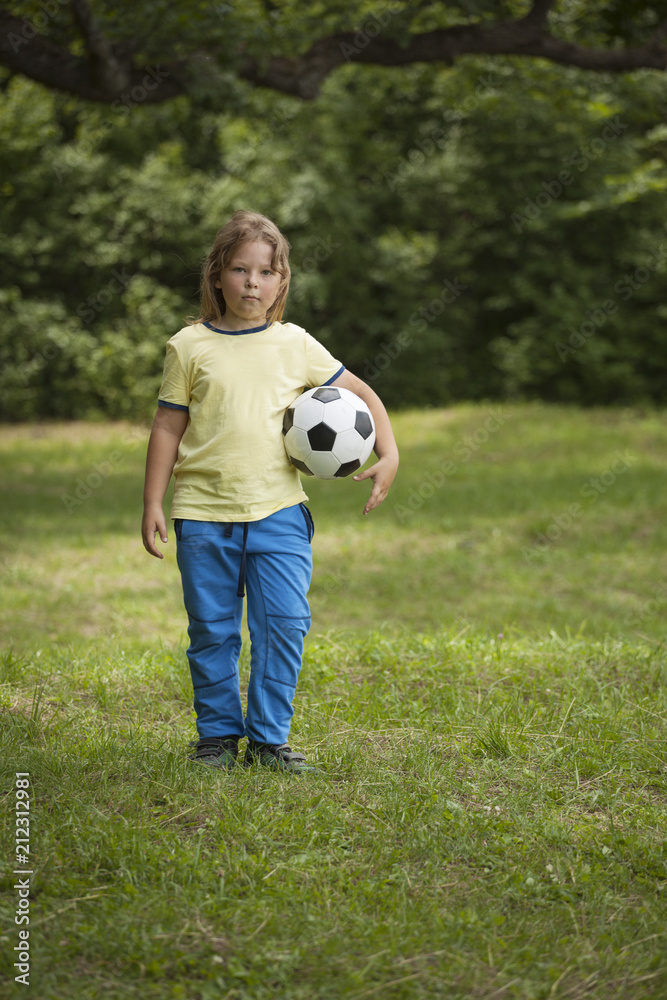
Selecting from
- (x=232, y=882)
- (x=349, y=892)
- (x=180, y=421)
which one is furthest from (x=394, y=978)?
(x=180, y=421)

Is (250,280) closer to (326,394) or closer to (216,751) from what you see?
(326,394)

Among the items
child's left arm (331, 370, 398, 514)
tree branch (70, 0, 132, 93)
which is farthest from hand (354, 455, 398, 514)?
tree branch (70, 0, 132, 93)

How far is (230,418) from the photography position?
2896 mm

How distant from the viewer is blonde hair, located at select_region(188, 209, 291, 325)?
2926mm

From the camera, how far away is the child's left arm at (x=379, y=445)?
3.03 metres

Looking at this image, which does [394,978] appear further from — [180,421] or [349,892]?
[180,421]

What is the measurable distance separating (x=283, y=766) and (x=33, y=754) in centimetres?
82

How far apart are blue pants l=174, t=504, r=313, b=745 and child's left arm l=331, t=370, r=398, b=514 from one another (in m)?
0.27

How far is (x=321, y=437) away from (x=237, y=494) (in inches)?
12.9

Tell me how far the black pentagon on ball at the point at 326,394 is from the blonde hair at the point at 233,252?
1.01 ft

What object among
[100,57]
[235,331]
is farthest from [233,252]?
[100,57]

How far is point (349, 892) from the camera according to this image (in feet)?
7.61

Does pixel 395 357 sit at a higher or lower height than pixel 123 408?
higher

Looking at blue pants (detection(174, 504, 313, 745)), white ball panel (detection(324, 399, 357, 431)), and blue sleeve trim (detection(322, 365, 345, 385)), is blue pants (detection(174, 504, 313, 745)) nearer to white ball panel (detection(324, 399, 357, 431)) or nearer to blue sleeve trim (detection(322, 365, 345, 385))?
white ball panel (detection(324, 399, 357, 431))
